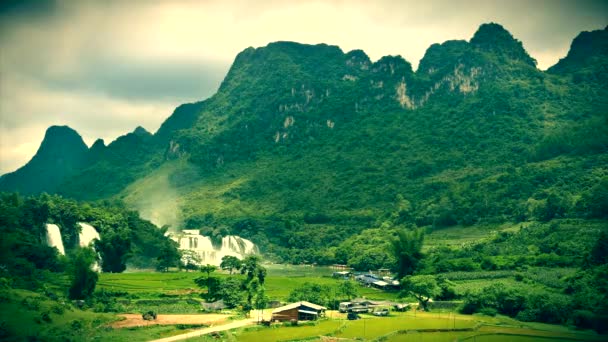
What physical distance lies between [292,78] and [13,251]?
349 feet

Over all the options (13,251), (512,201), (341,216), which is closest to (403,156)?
(341,216)

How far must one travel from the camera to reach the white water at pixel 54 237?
74.1 m

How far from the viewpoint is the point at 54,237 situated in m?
74.8

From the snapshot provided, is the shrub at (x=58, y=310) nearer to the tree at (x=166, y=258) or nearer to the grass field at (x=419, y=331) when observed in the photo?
the grass field at (x=419, y=331)

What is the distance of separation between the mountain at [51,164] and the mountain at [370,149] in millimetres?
10001

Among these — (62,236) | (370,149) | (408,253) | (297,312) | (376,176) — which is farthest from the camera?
(370,149)

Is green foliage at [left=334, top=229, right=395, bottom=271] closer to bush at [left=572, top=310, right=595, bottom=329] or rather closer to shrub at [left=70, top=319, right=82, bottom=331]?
bush at [left=572, top=310, right=595, bottom=329]

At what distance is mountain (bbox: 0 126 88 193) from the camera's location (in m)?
169

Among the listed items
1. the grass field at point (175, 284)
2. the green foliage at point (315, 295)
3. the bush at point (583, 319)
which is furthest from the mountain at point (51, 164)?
the bush at point (583, 319)

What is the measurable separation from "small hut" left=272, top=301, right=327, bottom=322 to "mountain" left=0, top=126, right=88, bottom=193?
133 meters

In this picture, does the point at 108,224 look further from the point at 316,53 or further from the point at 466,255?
the point at 316,53

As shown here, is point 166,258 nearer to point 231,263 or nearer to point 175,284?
point 231,263

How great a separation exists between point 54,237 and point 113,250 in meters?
7.24

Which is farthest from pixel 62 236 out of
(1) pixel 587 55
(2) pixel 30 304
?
(1) pixel 587 55
